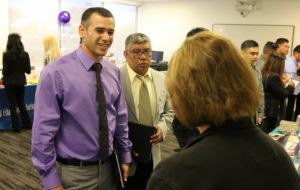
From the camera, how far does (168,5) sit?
9602mm

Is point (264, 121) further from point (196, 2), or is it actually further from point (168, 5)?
point (168, 5)

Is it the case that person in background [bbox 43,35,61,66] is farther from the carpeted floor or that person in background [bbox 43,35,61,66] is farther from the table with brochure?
the table with brochure

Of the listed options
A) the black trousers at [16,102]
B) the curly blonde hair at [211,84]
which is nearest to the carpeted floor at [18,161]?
the black trousers at [16,102]

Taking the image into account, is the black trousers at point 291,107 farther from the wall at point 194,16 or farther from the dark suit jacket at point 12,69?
the dark suit jacket at point 12,69

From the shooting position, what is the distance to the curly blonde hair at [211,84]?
30.5 inches

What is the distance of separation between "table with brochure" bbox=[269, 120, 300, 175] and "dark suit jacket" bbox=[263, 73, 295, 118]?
83 cm

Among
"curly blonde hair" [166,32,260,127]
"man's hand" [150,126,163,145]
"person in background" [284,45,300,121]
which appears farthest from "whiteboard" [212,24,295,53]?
"curly blonde hair" [166,32,260,127]

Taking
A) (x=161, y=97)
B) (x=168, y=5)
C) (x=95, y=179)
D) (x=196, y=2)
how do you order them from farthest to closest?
(x=168, y=5)
(x=196, y=2)
(x=161, y=97)
(x=95, y=179)

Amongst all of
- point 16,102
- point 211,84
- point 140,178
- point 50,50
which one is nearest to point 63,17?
point 50,50

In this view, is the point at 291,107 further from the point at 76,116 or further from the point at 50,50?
the point at 76,116

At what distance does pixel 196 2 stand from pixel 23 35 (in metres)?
4.81

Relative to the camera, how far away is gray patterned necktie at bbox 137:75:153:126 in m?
2.00

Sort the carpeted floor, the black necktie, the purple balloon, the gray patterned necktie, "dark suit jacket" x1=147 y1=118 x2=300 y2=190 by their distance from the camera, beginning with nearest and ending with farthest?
"dark suit jacket" x1=147 y1=118 x2=300 y2=190
the black necktie
the gray patterned necktie
the carpeted floor
the purple balloon

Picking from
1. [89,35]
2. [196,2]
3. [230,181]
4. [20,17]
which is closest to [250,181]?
[230,181]
